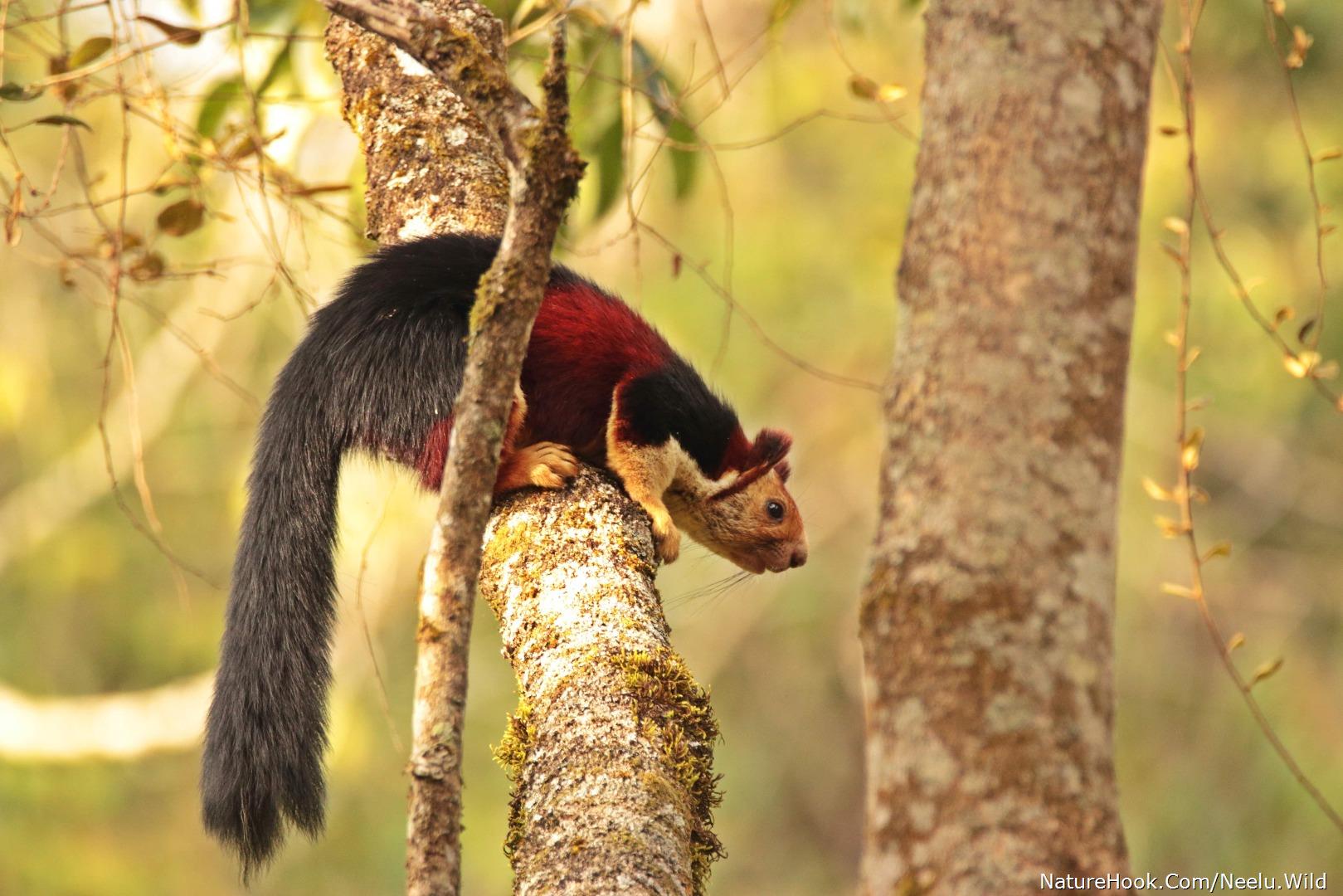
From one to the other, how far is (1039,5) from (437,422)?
1691mm

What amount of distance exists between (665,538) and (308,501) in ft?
2.36

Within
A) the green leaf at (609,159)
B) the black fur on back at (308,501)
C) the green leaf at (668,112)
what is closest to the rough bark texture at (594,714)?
the black fur on back at (308,501)

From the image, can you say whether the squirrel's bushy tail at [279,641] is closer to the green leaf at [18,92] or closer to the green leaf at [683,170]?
the green leaf at [18,92]

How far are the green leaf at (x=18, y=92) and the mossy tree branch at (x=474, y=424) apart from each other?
1231mm

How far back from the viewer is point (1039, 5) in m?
1.28

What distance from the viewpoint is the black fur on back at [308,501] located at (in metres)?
2.29

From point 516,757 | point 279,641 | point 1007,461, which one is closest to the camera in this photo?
point 1007,461

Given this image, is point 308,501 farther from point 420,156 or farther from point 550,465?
point 420,156

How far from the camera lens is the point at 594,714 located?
6.45 feet

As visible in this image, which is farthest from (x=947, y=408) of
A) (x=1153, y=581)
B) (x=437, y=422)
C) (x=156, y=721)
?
(x=1153, y=581)

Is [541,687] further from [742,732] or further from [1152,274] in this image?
[742,732]

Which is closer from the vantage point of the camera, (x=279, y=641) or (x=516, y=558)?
(x=516, y=558)

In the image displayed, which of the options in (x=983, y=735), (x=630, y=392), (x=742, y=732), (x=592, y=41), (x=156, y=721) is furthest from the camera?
(x=742, y=732)

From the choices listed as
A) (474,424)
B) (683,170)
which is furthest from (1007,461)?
(683,170)
